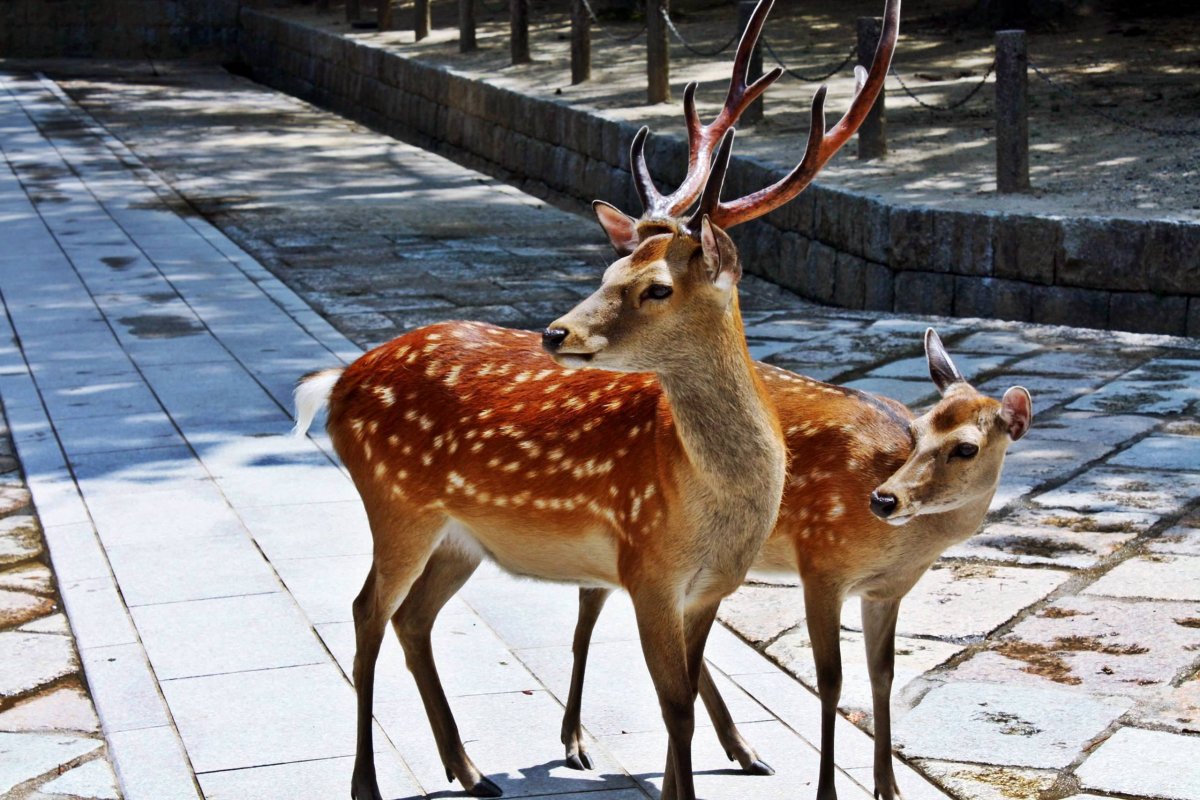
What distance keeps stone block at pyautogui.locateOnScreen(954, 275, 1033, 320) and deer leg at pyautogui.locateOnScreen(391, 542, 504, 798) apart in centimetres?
572

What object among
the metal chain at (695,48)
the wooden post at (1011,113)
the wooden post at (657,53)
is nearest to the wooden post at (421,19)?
the metal chain at (695,48)

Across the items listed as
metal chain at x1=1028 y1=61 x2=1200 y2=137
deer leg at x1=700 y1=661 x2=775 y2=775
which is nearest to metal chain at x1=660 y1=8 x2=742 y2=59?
metal chain at x1=1028 y1=61 x2=1200 y2=137

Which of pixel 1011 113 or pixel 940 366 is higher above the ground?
pixel 1011 113

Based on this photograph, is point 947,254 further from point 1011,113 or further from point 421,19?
point 421,19

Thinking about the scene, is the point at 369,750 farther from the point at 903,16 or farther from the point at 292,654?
the point at 903,16

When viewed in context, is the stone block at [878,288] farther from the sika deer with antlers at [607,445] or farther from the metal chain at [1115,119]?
the sika deer with antlers at [607,445]

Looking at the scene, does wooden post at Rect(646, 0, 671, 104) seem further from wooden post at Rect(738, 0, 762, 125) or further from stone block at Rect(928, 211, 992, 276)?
stone block at Rect(928, 211, 992, 276)

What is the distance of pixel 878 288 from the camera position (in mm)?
9570

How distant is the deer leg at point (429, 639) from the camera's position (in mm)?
3803

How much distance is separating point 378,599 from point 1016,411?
1525 millimetres

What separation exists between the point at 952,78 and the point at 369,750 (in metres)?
11.4

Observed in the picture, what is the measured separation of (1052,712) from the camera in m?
4.18

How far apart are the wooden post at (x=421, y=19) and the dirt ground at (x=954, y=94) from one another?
0.99 feet

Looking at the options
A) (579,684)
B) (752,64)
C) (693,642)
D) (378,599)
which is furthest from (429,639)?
(752,64)
